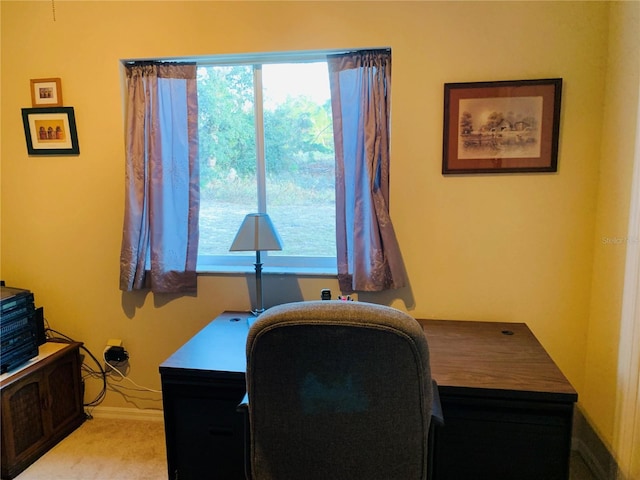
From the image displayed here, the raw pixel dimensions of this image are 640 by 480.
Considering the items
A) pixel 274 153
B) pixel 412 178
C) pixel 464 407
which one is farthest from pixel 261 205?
pixel 464 407

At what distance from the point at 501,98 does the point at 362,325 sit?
4.79ft

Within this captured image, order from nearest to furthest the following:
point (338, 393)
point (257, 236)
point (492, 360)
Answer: point (338, 393) < point (492, 360) < point (257, 236)

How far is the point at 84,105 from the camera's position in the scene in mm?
A: 2229

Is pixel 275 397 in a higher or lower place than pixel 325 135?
lower

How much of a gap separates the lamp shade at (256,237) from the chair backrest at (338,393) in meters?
0.88

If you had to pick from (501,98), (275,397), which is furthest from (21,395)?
(501,98)

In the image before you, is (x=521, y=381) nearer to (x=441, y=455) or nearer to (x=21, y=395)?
(x=441, y=455)

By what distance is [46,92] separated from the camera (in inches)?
88.3

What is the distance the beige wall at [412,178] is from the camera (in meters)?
1.88

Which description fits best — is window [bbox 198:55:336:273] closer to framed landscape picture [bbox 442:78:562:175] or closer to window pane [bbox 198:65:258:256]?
window pane [bbox 198:65:258:256]

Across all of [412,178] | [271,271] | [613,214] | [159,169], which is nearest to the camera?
[613,214]

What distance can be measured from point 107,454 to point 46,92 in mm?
1914

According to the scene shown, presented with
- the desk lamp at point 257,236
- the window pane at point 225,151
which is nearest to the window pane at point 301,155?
the window pane at point 225,151

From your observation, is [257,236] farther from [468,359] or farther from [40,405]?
[40,405]
